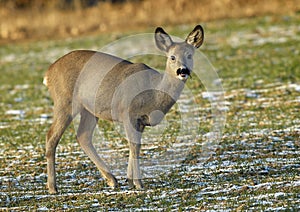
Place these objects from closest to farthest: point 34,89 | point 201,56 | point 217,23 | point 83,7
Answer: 1. point 34,89
2. point 201,56
3. point 217,23
4. point 83,7

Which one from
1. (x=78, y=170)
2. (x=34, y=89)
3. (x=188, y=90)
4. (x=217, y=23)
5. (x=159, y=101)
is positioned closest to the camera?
(x=159, y=101)

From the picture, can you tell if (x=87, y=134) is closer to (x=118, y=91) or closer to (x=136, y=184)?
(x=118, y=91)

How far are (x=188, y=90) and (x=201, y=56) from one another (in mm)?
4623

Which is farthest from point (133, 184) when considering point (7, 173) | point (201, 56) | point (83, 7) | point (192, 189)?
point (83, 7)

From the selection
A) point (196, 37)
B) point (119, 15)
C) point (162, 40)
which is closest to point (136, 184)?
point (162, 40)

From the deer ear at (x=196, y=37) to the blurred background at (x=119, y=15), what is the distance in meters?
17.4

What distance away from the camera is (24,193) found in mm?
7777

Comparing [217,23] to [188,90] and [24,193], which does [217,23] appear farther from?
[24,193]

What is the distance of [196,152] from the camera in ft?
31.4

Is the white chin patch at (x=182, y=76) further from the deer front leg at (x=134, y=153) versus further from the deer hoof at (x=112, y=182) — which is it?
the deer hoof at (x=112, y=182)

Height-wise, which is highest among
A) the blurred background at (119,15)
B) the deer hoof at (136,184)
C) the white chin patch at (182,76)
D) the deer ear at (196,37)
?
the blurred background at (119,15)

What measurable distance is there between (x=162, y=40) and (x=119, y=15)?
69.2 ft

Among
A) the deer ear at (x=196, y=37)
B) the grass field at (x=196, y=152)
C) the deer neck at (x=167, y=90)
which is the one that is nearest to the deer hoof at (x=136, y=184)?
the grass field at (x=196, y=152)

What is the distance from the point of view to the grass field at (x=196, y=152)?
703cm
